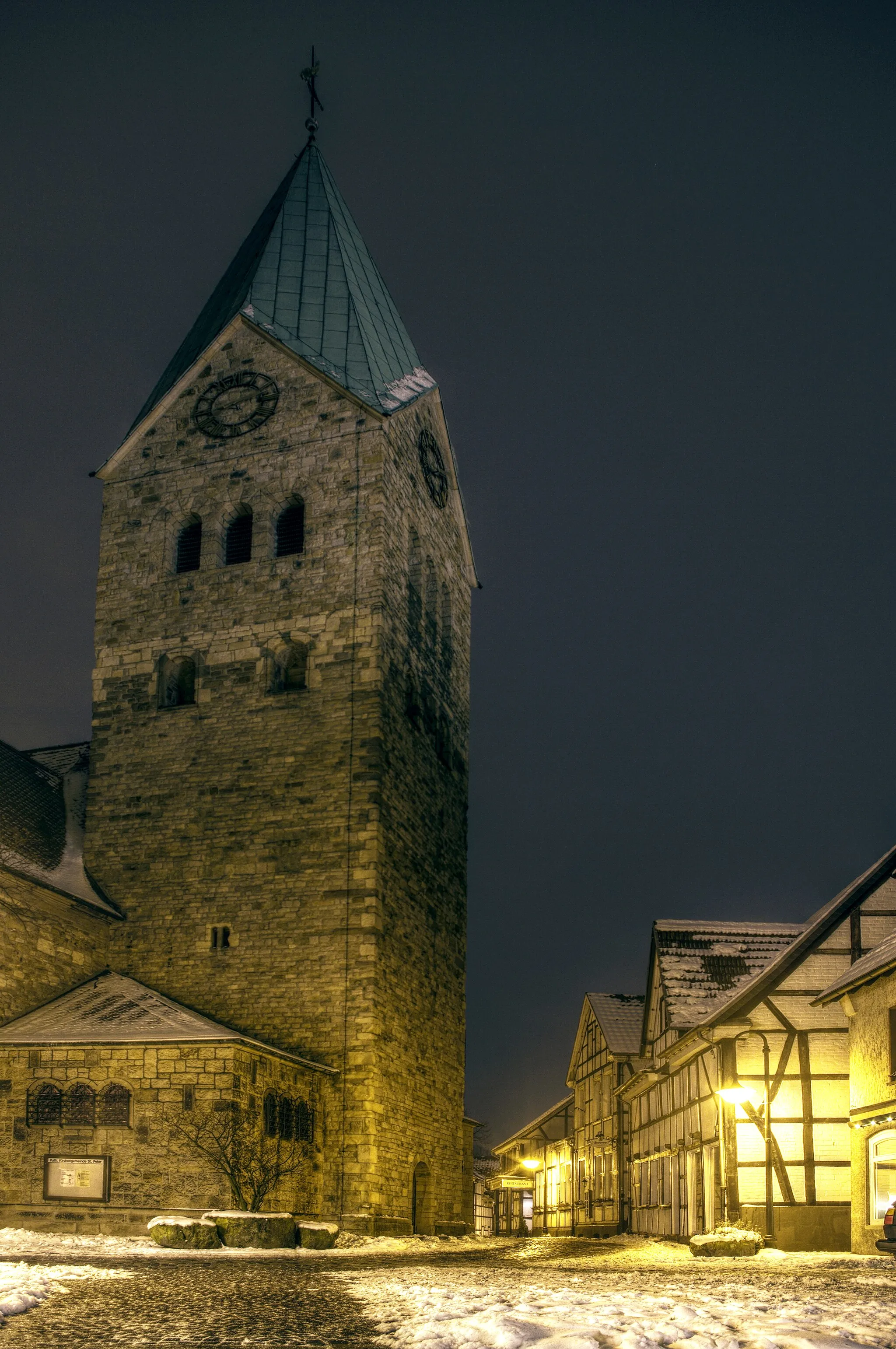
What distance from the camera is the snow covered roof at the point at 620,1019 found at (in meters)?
34.6

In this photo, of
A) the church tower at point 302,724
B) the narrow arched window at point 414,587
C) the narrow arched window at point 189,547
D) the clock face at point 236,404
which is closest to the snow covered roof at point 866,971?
the church tower at point 302,724

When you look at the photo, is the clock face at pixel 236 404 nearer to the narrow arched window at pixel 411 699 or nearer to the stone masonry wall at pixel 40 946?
the narrow arched window at pixel 411 699

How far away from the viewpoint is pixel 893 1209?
14.0 meters

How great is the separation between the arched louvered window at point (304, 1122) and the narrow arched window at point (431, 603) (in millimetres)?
11141

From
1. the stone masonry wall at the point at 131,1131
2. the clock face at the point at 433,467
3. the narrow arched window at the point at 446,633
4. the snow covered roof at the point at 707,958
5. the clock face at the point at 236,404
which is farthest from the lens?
the narrow arched window at the point at 446,633

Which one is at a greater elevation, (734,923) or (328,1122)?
(734,923)

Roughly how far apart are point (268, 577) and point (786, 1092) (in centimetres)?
1481

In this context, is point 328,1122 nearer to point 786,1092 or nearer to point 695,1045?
point 695,1045

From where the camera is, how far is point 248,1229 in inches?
655

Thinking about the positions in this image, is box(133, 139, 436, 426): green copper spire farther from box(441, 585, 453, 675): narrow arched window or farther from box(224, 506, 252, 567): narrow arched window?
box(441, 585, 453, 675): narrow arched window

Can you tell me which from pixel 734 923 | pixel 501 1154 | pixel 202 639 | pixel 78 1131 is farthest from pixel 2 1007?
pixel 501 1154

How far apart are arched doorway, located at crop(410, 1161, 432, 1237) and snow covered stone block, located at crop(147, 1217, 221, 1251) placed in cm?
1062

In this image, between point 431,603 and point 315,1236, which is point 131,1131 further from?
point 431,603

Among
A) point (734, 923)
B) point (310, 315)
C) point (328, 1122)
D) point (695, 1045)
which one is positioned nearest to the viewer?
point (695, 1045)
